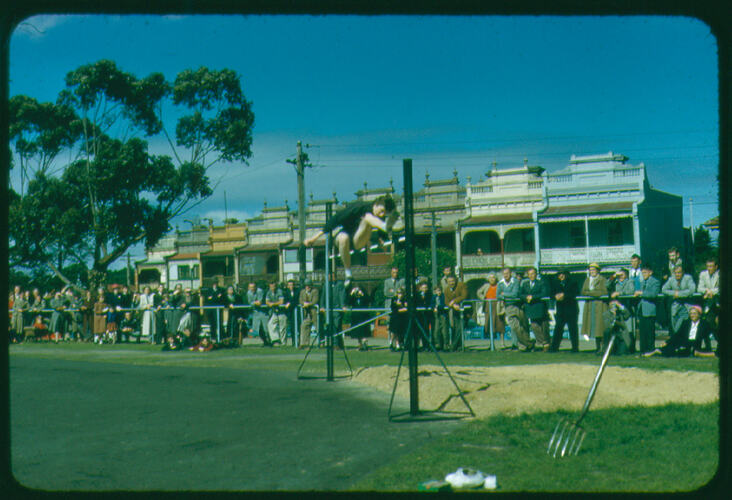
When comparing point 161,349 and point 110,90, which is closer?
point 110,90

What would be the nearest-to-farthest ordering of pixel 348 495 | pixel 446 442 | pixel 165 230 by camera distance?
pixel 348 495, pixel 446 442, pixel 165 230

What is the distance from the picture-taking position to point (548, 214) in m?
31.9

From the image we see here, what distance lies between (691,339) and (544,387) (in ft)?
19.0

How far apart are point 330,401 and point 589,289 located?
26.9 feet

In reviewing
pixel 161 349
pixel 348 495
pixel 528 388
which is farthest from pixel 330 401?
pixel 161 349

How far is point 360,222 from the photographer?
27.1 feet

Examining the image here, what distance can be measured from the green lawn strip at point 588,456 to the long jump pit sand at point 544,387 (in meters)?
0.77

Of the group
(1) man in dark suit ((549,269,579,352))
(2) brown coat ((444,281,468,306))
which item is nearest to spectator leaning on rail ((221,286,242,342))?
(2) brown coat ((444,281,468,306))

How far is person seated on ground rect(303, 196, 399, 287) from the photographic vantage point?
789cm

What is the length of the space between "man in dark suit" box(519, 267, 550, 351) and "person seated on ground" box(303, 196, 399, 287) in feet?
25.8

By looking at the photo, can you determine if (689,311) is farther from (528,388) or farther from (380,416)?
(380,416)

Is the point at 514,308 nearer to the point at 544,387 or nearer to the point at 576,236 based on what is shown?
the point at 544,387

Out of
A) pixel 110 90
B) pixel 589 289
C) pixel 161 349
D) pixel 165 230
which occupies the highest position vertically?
pixel 110 90

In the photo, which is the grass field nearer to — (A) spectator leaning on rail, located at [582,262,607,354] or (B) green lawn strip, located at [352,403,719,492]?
(B) green lawn strip, located at [352,403,719,492]
